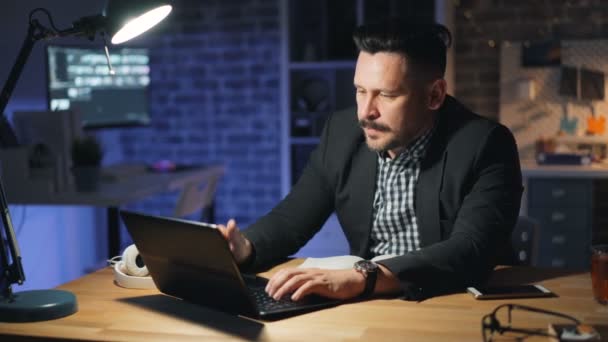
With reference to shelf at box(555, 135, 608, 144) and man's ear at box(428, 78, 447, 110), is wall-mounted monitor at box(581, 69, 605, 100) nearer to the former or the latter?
shelf at box(555, 135, 608, 144)

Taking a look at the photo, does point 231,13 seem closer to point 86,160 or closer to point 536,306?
point 86,160

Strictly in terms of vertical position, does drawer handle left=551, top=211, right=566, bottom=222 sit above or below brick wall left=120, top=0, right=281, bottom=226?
below

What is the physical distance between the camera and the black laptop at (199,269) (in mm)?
1306

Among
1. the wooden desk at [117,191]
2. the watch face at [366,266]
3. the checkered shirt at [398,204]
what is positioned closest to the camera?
the watch face at [366,266]

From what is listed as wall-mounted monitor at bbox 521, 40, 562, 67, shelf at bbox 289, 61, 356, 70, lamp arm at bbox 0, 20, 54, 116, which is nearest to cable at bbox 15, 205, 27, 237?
shelf at bbox 289, 61, 356, 70

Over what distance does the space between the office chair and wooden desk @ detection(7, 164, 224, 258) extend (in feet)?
0.16

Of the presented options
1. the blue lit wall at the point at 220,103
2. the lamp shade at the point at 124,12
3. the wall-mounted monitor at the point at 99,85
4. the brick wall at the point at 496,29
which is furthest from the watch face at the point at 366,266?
the blue lit wall at the point at 220,103

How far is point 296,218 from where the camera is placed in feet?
6.53

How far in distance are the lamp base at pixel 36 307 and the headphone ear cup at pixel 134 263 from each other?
7.3 inches

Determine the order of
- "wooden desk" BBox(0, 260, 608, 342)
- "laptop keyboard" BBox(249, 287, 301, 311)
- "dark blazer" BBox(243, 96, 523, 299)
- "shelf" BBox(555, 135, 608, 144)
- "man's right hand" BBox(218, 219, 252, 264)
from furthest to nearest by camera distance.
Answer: "shelf" BBox(555, 135, 608, 144)
"man's right hand" BBox(218, 219, 252, 264)
"dark blazer" BBox(243, 96, 523, 299)
"laptop keyboard" BBox(249, 287, 301, 311)
"wooden desk" BBox(0, 260, 608, 342)

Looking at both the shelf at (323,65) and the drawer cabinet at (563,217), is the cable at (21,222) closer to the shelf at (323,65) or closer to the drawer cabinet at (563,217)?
the shelf at (323,65)

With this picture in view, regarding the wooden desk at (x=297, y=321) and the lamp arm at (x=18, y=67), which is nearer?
the wooden desk at (x=297, y=321)

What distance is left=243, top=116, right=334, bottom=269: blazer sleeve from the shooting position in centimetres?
182

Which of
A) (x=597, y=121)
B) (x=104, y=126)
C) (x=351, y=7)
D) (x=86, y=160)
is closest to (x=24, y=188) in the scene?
(x=86, y=160)
